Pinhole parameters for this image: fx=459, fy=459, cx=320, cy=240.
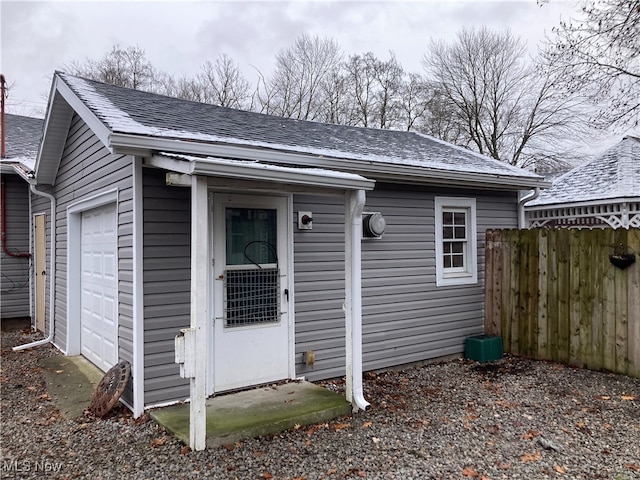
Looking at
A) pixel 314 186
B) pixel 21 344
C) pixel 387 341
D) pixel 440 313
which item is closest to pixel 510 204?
pixel 440 313

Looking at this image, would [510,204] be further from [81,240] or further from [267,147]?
[81,240]

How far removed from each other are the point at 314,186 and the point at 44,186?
18.8ft

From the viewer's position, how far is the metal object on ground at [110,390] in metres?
4.16

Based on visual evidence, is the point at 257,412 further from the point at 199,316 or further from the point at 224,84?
the point at 224,84

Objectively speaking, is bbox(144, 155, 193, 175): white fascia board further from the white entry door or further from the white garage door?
the white garage door

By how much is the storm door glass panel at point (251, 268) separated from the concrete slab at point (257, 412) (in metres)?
0.74

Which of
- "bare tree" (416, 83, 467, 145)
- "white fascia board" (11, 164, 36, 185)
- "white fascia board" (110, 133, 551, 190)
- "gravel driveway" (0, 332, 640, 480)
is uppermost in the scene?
"bare tree" (416, 83, 467, 145)

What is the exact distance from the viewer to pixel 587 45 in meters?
8.14

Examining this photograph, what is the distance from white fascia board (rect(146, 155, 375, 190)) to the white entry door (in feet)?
3.15

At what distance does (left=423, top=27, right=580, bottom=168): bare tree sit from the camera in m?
20.8

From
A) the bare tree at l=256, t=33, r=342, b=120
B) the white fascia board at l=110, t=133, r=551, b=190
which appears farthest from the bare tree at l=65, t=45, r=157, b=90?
the white fascia board at l=110, t=133, r=551, b=190

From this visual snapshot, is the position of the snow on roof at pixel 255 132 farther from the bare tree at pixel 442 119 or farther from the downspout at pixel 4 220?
the bare tree at pixel 442 119

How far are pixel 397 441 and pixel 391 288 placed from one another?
8.25ft

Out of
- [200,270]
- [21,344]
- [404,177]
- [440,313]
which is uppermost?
[404,177]
